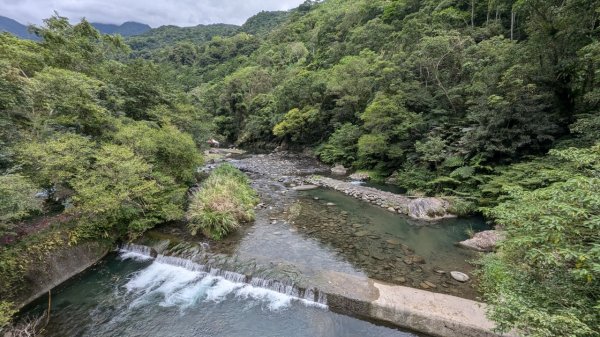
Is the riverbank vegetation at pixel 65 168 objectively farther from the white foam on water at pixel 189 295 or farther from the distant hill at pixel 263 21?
the distant hill at pixel 263 21

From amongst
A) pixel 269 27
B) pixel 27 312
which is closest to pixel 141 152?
pixel 27 312

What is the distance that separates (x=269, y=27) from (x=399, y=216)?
128267 mm

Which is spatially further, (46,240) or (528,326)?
(46,240)

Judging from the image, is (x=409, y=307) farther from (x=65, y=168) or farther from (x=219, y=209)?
(x=65, y=168)

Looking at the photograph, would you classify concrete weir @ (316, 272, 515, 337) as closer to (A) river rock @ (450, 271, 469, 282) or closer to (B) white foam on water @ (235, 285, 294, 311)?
(B) white foam on water @ (235, 285, 294, 311)

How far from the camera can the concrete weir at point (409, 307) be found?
6.93 meters

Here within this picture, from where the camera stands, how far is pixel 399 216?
1491 cm

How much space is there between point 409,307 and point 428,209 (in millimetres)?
8477

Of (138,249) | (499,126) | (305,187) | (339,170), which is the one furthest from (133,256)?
(499,126)

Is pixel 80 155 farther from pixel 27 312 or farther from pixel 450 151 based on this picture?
pixel 450 151

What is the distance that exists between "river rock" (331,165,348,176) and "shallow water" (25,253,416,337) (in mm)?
18121

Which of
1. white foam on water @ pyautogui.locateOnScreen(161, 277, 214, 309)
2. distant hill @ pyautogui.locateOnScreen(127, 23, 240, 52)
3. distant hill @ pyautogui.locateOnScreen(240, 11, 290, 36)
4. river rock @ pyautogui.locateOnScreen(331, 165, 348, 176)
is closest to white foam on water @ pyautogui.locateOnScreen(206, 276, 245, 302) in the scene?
white foam on water @ pyautogui.locateOnScreen(161, 277, 214, 309)

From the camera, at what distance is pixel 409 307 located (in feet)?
24.7

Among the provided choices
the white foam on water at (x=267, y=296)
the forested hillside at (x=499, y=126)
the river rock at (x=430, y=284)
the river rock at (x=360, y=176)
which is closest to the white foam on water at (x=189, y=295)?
the white foam on water at (x=267, y=296)
